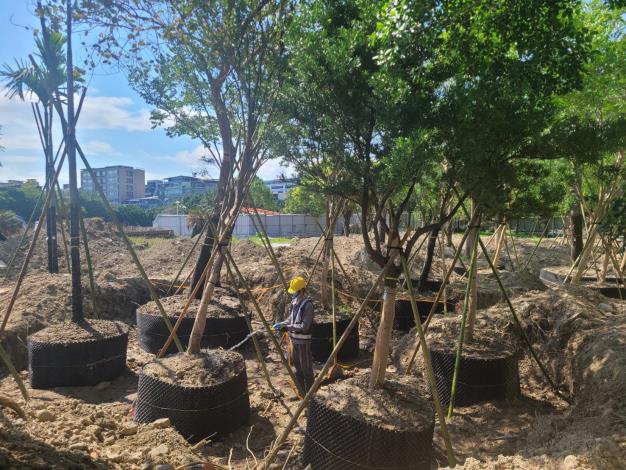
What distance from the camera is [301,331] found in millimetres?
5742

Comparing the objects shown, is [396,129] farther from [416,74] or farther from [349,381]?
[349,381]

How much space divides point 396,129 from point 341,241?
46.7 feet

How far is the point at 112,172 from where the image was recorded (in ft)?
335

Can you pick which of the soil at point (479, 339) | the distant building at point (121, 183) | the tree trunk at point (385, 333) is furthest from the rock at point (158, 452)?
the distant building at point (121, 183)

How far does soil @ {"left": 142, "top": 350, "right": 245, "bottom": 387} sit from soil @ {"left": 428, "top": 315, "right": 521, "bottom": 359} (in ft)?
8.56

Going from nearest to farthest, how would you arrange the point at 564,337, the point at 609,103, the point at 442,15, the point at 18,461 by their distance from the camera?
1. the point at 18,461
2. the point at 442,15
3. the point at 564,337
4. the point at 609,103

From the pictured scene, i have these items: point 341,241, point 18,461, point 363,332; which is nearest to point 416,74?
point 18,461

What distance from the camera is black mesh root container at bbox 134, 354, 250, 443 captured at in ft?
14.3

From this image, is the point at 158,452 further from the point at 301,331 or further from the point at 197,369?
the point at 301,331

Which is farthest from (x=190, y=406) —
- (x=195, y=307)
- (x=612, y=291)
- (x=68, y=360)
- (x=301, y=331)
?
(x=612, y=291)

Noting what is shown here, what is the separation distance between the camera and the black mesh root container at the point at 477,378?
5.26 metres

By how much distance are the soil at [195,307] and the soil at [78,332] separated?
94cm

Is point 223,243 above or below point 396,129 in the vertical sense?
below

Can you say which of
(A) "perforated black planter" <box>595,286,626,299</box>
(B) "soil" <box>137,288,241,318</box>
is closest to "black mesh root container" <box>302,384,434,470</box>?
(B) "soil" <box>137,288,241,318</box>
